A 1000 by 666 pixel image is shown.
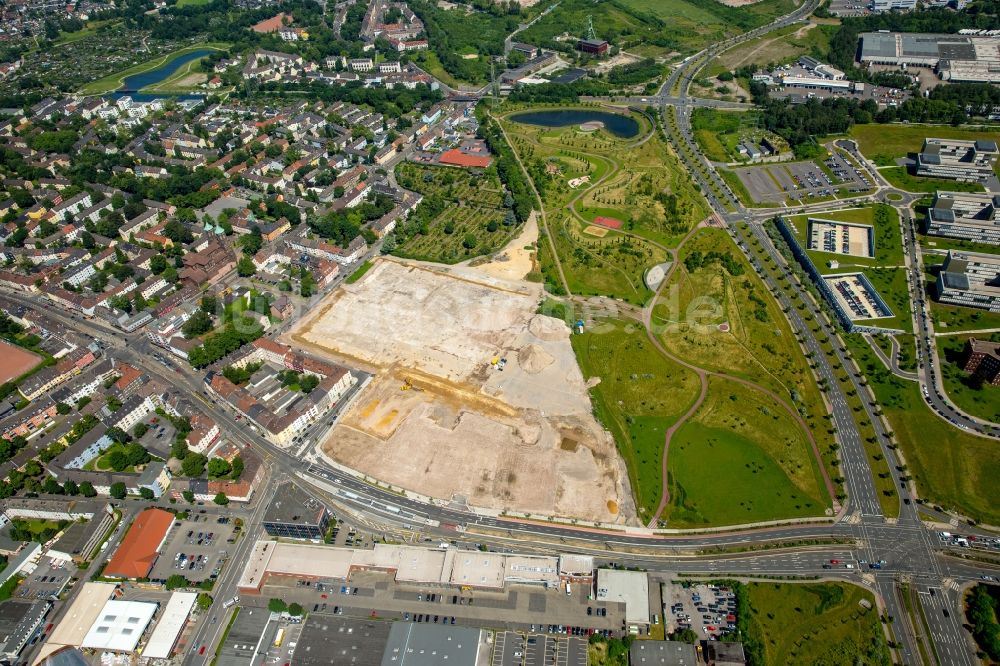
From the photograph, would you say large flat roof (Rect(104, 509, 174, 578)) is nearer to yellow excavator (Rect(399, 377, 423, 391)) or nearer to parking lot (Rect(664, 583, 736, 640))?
yellow excavator (Rect(399, 377, 423, 391))

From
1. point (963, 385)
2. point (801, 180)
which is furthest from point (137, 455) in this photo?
point (801, 180)

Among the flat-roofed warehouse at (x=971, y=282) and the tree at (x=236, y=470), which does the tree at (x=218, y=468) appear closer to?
the tree at (x=236, y=470)

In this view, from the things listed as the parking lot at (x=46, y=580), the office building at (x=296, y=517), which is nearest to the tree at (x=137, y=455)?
the parking lot at (x=46, y=580)

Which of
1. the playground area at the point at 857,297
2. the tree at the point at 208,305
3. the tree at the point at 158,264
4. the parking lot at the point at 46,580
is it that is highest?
the playground area at the point at 857,297

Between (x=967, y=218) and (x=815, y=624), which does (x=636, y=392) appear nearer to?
(x=815, y=624)

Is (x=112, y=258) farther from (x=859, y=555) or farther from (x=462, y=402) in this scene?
(x=859, y=555)

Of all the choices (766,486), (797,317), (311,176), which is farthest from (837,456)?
(311,176)

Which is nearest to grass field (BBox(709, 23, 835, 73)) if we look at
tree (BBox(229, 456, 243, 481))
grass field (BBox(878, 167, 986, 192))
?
grass field (BBox(878, 167, 986, 192))
